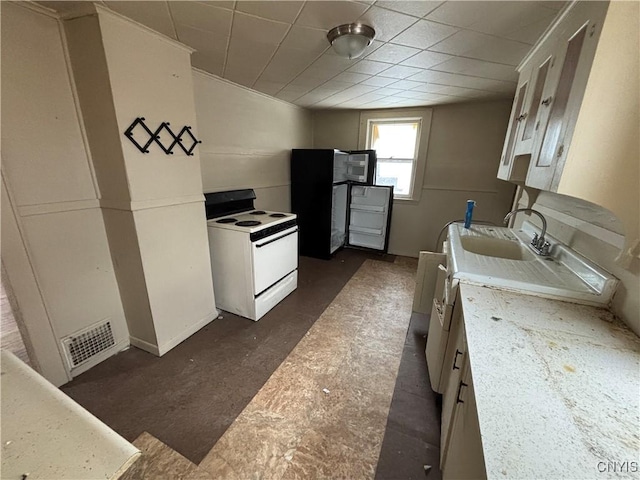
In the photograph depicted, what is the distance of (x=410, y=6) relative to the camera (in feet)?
3.96

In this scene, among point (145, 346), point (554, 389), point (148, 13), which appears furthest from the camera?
point (145, 346)

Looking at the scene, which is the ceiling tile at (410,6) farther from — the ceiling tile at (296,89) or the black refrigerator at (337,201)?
the black refrigerator at (337,201)

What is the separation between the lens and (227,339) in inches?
82.0

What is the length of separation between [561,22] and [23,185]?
2821mm

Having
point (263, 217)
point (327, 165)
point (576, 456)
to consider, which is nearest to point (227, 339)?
point (263, 217)

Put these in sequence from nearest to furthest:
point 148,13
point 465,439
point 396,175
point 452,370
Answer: point 465,439 → point 452,370 → point 148,13 → point 396,175

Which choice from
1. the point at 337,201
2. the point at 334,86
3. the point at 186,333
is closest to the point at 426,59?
the point at 334,86

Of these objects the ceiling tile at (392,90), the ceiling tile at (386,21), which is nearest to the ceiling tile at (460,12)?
the ceiling tile at (386,21)

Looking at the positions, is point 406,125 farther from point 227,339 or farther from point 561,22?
point 227,339

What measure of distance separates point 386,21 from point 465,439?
6.06ft

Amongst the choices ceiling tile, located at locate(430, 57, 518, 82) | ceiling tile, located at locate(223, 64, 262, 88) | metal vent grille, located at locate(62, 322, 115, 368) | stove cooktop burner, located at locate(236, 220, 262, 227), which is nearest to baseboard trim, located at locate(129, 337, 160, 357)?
metal vent grille, located at locate(62, 322, 115, 368)

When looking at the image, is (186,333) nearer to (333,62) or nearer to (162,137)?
(162,137)

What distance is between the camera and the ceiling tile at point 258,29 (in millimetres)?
1371

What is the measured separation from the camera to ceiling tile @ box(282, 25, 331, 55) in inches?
58.0
